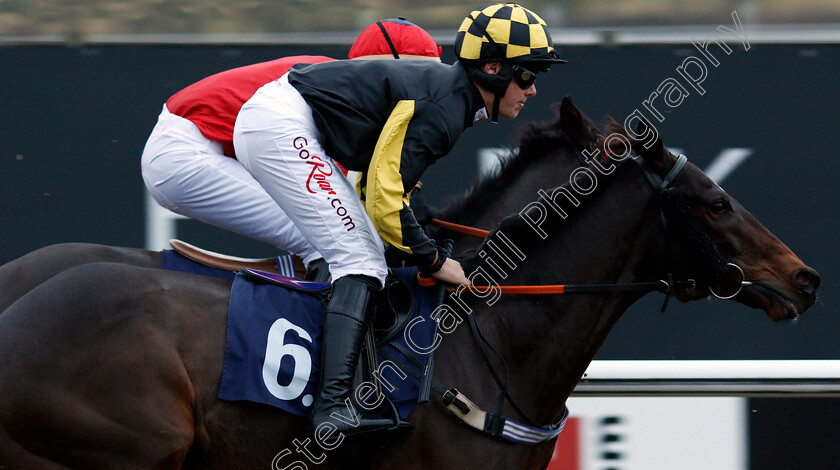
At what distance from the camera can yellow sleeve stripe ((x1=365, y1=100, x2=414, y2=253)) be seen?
8.14ft

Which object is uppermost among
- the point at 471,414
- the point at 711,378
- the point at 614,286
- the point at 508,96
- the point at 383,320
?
the point at 508,96

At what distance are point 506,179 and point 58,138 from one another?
7.05ft

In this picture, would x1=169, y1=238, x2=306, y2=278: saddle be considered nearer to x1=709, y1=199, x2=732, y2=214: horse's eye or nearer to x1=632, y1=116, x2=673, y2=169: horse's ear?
x1=632, y1=116, x2=673, y2=169: horse's ear

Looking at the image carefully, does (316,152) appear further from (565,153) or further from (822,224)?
(822,224)

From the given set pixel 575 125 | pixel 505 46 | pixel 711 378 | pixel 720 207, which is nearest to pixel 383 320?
pixel 505 46

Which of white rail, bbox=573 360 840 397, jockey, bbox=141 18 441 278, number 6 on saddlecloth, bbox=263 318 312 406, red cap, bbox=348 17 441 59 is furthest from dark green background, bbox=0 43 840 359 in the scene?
number 6 on saddlecloth, bbox=263 318 312 406

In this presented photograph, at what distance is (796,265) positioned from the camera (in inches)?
108

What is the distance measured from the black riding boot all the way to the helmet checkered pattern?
822 millimetres

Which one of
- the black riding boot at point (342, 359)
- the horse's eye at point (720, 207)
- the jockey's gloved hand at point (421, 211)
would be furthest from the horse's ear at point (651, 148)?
the black riding boot at point (342, 359)

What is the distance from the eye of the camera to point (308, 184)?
263cm

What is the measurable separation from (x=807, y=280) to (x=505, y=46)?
1189 mm

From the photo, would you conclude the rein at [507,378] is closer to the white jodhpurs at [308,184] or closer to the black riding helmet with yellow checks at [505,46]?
the white jodhpurs at [308,184]

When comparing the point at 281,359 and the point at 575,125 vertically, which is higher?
the point at 575,125

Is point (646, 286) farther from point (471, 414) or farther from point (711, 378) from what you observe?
point (711, 378)
